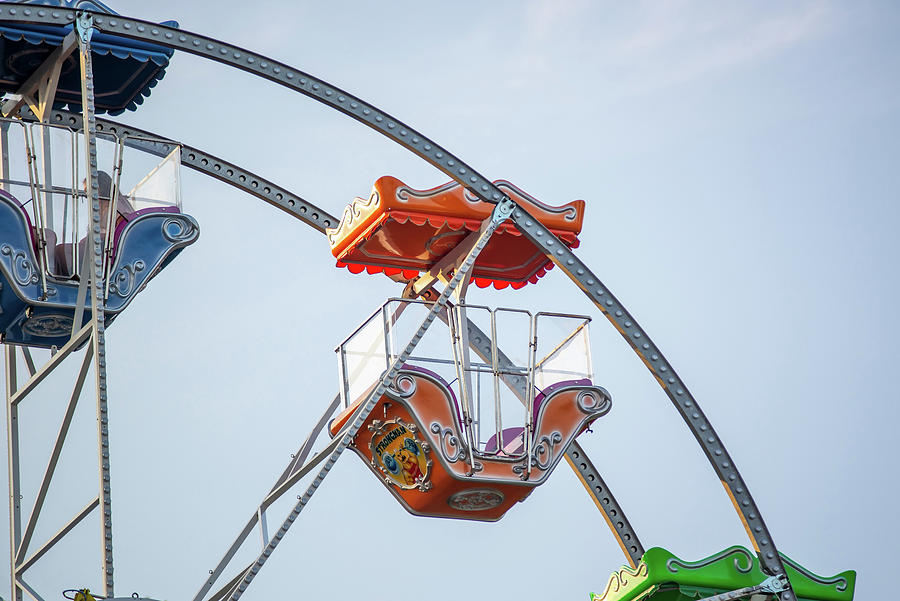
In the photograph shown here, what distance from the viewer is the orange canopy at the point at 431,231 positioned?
22500mm

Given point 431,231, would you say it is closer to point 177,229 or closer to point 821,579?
point 177,229

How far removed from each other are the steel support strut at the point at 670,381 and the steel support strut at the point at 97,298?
473 centimetres

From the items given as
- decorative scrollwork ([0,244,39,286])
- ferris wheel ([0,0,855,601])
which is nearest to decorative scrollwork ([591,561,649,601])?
ferris wheel ([0,0,855,601])

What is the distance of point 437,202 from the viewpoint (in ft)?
74.0

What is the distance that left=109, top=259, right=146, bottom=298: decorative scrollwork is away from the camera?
824 inches

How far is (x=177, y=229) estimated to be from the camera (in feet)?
70.7

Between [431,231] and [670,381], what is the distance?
11.4 ft

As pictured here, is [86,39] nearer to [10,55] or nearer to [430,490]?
[10,55]

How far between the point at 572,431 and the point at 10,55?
25.9 ft

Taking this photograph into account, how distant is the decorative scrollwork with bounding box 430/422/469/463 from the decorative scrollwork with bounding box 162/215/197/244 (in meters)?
3.50

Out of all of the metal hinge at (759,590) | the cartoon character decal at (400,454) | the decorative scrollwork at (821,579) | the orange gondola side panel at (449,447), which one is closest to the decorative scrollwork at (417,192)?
the orange gondola side panel at (449,447)

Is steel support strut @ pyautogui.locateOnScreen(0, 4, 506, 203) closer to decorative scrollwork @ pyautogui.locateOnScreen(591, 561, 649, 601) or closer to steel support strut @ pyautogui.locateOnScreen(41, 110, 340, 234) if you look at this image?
steel support strut @ pyautogui.locateOnScreen(41, 110, 340, 234)

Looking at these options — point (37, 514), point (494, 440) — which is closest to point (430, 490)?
point (494, 440)

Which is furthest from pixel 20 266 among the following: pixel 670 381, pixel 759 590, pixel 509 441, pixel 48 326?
pixel 759 590
